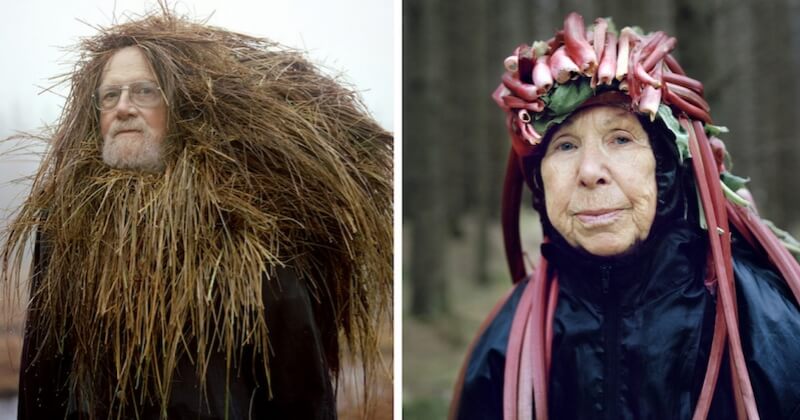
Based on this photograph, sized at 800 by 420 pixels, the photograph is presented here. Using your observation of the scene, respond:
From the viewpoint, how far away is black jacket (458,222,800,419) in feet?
8.19

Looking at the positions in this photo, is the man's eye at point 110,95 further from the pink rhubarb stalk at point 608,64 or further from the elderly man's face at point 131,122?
the pink rhubarb stalk at point 608,64

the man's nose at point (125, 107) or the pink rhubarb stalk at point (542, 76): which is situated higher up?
the pink rhubarb stalk at point (542, 76)

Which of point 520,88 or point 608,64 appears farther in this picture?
point 520,88

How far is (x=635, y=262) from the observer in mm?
2596

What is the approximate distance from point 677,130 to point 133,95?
5.11 feet

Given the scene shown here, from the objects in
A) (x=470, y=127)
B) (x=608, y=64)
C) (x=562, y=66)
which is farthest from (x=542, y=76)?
(x=470, y=127)

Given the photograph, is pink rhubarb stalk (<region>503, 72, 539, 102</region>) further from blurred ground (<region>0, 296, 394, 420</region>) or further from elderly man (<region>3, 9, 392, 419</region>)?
blurred ground (<region>0, 296, 394, 420</region>)

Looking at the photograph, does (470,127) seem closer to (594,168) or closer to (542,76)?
(542,76)

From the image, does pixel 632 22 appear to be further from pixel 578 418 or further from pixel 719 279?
pixel 578 418

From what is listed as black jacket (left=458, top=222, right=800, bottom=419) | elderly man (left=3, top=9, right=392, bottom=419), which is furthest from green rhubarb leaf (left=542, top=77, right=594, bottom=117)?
elderly man (left=3, top=9, right=392, bottom=419)

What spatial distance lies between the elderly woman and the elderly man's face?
1.04 meters

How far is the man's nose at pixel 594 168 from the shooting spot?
8.52 ft

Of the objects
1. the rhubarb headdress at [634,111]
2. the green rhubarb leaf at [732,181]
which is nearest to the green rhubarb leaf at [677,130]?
the rhubarb headdress at [634,111]

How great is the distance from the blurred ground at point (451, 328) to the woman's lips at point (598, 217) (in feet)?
0.61
